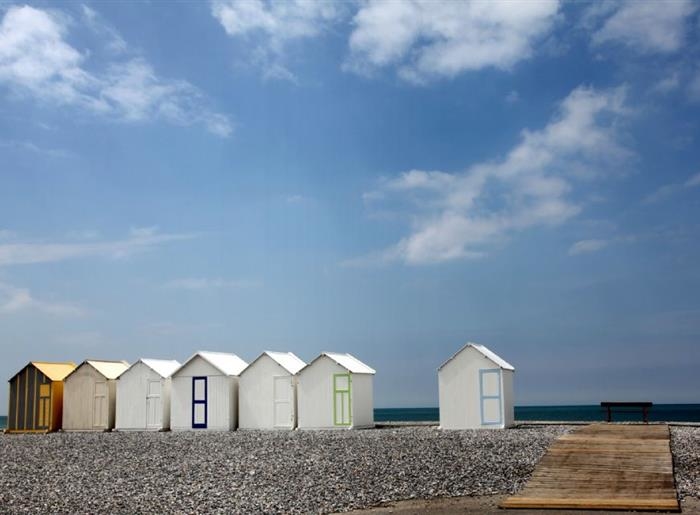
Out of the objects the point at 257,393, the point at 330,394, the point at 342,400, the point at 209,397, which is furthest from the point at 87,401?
the point at 342,400

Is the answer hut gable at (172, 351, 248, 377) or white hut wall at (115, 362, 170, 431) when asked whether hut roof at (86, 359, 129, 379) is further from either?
hut gable at (172, 351, 248, 377)

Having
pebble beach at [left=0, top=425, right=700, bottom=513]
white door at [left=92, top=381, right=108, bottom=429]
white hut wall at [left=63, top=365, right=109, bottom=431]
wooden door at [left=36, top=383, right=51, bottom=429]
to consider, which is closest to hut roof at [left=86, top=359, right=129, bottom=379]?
white hut wall at [left=63, top=365, right=109, bottom=431]

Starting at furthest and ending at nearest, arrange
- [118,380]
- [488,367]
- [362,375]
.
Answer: [118,380] < [362,375] < [488,367]

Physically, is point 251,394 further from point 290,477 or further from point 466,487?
point 466,487

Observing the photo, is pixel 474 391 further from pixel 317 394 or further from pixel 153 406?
A: pixel 153 406

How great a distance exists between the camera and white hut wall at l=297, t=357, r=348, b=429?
34.1 m

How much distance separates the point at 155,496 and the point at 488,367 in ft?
50.3

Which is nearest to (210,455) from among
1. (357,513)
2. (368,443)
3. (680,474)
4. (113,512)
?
(368,443)

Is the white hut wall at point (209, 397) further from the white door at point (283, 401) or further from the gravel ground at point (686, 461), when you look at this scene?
the gravel ground at point (686, 461)

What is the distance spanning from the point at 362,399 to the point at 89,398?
1389cm

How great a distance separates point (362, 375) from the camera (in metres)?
35.1

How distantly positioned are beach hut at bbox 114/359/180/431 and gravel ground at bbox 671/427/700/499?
22.1 m

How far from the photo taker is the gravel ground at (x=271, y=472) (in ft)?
63.0

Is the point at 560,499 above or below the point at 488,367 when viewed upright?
below
